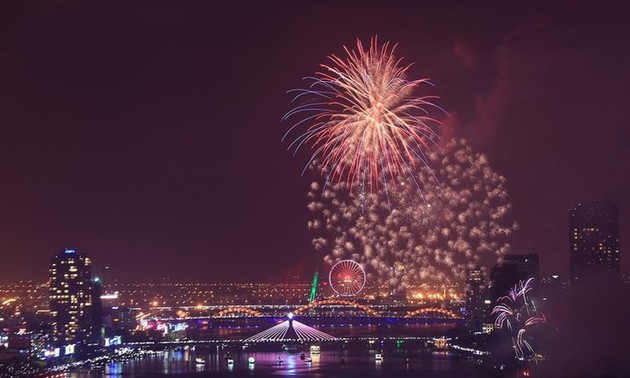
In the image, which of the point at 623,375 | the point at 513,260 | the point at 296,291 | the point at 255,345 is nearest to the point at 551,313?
the point at 623,375

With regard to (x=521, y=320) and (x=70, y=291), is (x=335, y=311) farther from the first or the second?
(x=521, y=320)

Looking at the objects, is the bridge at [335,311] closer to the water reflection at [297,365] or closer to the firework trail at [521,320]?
the firework trail at [521,320]

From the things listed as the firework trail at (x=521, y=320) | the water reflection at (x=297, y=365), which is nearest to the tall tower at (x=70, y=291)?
the water reflection at (x=297, y=365)

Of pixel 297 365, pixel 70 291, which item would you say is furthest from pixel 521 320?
pixel 70 291

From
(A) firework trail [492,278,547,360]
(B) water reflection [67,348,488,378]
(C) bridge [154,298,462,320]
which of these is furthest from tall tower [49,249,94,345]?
(A) firework trail [492,278,547,360]

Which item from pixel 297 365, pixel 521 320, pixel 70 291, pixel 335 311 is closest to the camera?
pixel 297 365

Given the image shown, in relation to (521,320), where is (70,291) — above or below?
above
